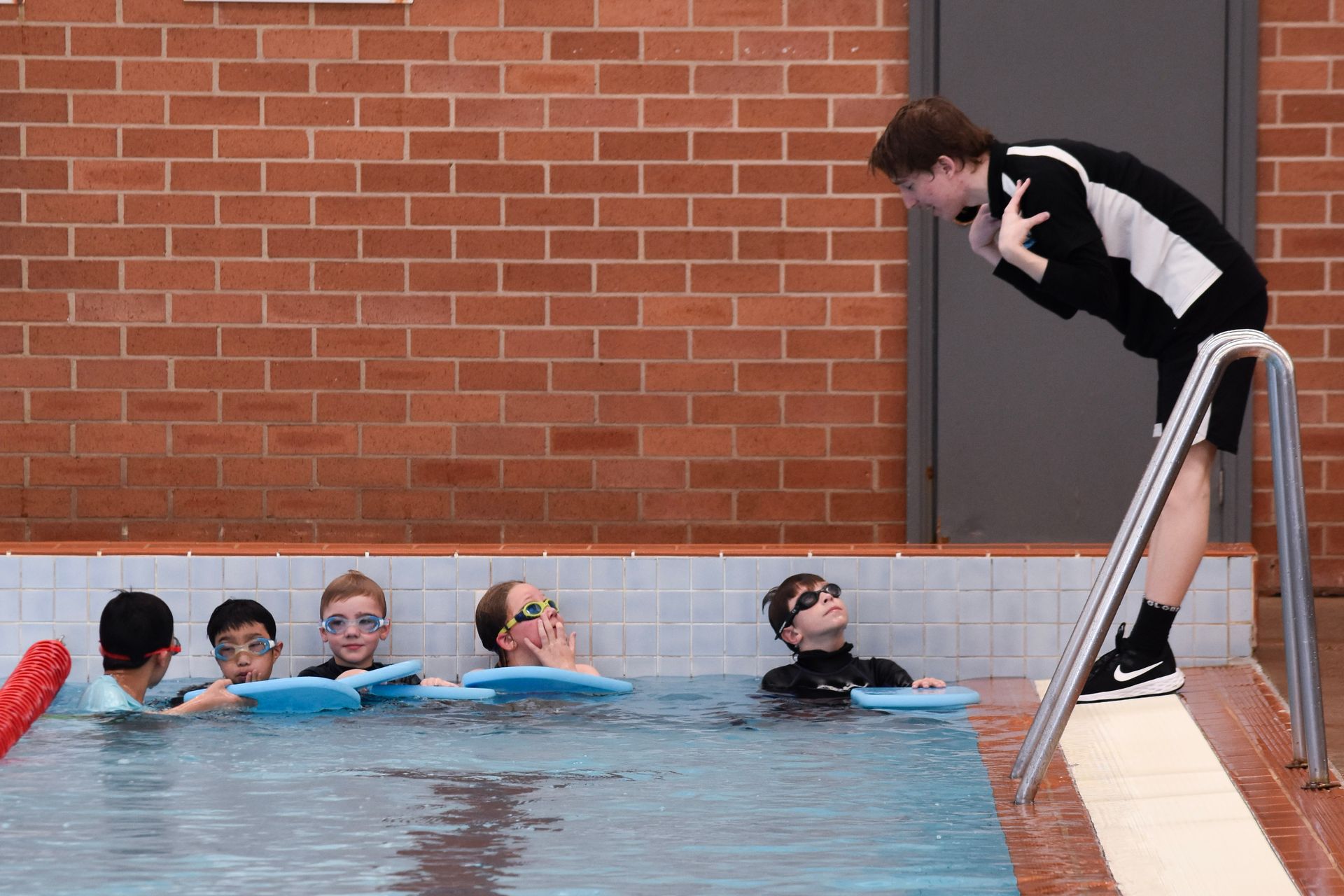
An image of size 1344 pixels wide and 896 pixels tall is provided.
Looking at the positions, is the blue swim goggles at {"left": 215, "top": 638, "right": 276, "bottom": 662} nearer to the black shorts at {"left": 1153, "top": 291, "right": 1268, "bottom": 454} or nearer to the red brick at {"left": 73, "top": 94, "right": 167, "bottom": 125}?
the red brick at {"left": 73, "top": 94, "right": 167, "bottom": 125}

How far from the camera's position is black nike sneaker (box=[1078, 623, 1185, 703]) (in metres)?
3.50

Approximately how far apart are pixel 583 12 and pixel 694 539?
2.16 metres

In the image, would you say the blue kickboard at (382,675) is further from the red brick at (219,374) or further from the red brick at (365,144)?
the red brick at (365,144)

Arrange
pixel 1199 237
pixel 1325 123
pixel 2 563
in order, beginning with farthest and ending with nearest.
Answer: pixel 1325 123 < pixel 2 563 < pixel 1199 237

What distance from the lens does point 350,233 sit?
6.18 meters

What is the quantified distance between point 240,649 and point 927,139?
8.31ft

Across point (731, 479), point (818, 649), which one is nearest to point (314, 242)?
point (731, 479)

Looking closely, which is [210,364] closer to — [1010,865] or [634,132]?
[634,132]

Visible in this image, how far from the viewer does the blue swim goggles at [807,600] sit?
15.2 ft

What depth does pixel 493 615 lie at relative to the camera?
15.5ft

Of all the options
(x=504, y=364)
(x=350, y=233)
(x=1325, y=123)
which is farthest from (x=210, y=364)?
(x=1325, y=123)

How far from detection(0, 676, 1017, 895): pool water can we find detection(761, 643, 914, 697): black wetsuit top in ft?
0.38

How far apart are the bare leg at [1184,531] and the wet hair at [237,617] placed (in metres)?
2.60

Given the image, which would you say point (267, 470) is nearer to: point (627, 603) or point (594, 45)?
point (627, 603)
